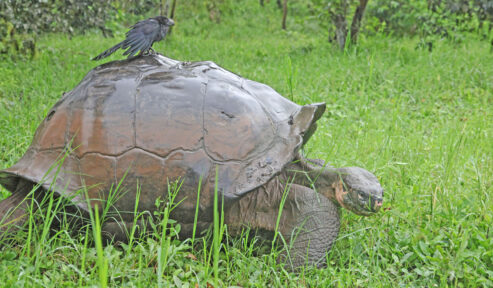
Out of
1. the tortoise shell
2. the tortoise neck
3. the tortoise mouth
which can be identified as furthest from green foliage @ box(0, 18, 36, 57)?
the tortoise mouth

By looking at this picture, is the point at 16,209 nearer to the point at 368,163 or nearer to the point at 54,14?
the point at 368,163

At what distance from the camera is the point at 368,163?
3.40 meters

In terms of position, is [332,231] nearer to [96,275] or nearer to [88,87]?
[96,275]

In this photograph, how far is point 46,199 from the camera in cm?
230

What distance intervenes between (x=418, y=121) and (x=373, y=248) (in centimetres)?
263

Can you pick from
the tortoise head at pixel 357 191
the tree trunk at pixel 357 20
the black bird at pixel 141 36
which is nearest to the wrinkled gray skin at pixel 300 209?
the tortoise head at pixel 357 191

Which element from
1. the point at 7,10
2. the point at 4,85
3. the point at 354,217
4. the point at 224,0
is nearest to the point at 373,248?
the point at 354,217

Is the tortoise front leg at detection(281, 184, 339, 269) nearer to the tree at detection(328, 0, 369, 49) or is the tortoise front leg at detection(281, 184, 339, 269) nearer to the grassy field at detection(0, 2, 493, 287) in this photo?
the grassy field at detection(0, 2, 493, 287)

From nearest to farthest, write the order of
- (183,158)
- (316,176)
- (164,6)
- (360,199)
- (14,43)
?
(183,158)
(360,199)
(316,176)
(14,43)
(164,6)

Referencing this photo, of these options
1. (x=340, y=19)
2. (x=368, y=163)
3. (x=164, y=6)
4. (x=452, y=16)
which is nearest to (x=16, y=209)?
(x=368, y=163)

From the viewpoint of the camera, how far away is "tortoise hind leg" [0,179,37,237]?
7.43 feet

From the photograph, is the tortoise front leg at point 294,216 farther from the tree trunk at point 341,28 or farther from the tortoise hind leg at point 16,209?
the tree trunk at point 341,28

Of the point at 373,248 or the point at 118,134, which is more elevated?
the point at 118,134

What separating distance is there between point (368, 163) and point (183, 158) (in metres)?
1.64
